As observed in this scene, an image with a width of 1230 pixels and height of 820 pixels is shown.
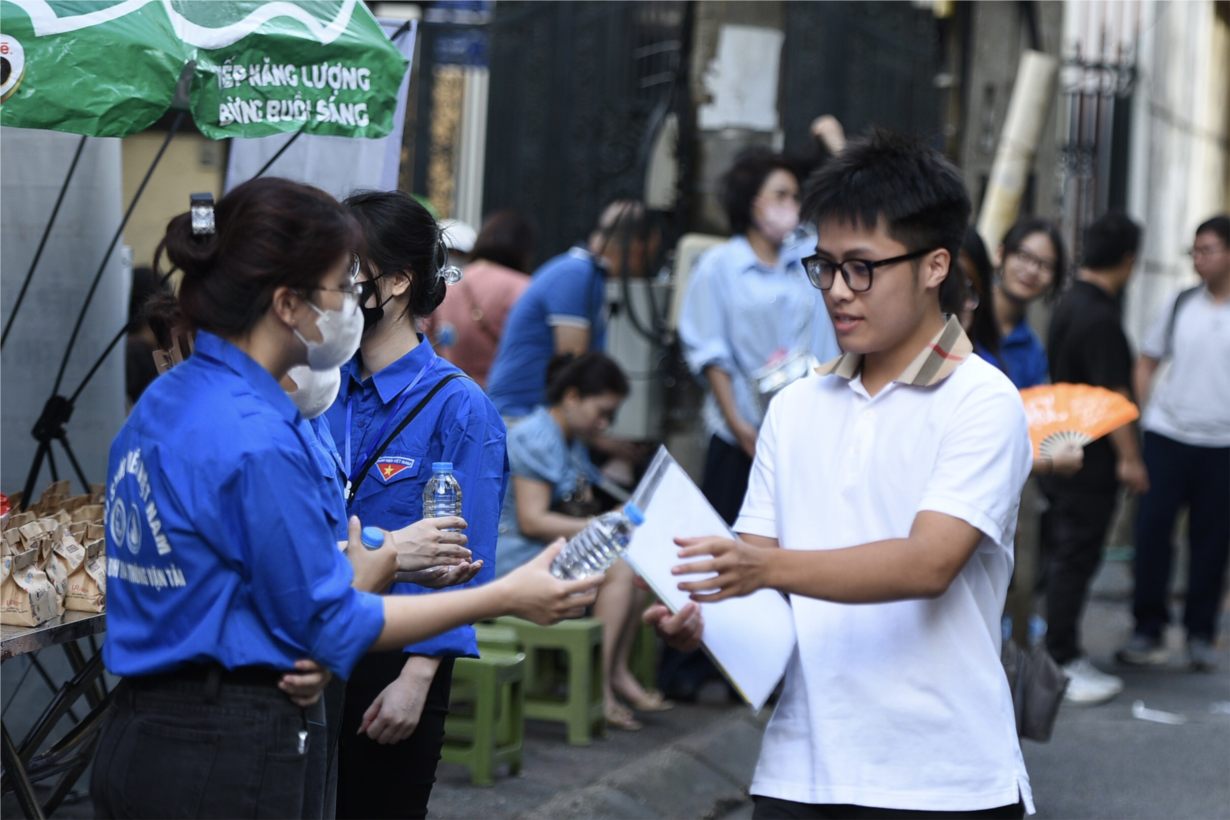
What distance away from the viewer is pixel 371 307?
9.71ft

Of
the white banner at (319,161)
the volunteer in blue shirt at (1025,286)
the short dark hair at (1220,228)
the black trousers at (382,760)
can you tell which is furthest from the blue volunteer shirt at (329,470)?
the short dark hair at (1220,228)

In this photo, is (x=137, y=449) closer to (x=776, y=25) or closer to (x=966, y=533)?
(x=966, y=533)

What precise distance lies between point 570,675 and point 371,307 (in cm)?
277

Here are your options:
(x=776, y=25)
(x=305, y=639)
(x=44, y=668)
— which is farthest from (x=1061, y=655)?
(x=305, y=639)

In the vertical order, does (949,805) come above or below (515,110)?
below

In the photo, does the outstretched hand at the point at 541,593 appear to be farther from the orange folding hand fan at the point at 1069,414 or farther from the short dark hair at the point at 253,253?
the orange folding hand fan at the point at 1069,414

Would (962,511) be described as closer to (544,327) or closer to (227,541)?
(227,541)

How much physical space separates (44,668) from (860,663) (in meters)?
3.02

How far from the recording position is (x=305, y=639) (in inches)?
81.2

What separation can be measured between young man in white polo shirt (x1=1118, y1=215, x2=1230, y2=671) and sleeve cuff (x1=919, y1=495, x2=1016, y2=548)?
215 inches

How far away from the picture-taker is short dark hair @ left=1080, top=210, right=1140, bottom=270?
6.93 meters

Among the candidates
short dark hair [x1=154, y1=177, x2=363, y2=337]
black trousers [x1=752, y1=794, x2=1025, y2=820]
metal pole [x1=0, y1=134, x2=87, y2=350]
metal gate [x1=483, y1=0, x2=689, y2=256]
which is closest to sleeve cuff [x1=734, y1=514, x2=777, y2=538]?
black trousers [x1=752, y1=794, x2=1025, y2=820]

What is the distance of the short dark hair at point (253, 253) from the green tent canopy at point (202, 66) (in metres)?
1.14

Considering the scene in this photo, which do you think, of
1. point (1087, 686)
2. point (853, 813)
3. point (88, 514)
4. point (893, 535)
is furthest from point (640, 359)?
point (853, 813)
